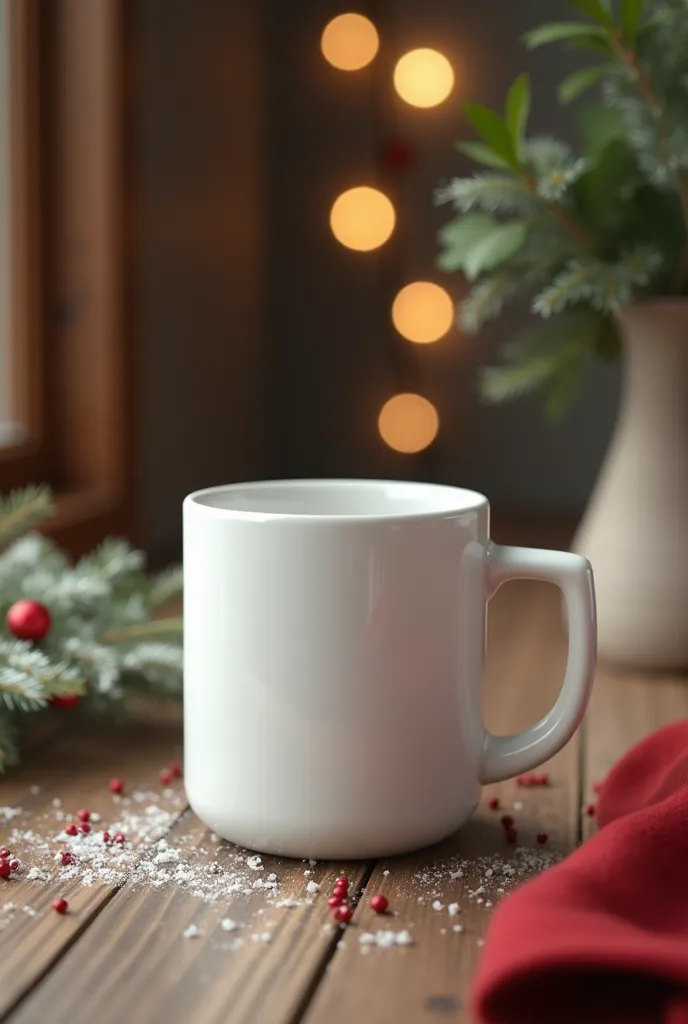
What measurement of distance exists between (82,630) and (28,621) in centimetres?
6

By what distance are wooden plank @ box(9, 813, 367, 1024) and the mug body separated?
0.03 meters

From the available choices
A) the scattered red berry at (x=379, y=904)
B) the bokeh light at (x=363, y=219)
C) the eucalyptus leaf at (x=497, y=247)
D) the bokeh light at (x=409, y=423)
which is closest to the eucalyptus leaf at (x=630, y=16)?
the eucalyptus leaf at (x=497, y=247)

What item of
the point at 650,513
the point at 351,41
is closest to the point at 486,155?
the point at 650,513

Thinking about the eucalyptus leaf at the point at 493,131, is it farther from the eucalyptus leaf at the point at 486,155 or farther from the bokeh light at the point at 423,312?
the bokeh light at the point at 423,312

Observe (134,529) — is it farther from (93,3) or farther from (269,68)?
(269,68)

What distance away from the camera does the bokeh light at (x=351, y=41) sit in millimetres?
1766

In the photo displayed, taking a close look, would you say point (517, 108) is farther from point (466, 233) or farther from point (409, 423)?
point (409, 423)

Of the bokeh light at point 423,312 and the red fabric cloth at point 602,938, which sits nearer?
the red fabric cloth at point 602,938

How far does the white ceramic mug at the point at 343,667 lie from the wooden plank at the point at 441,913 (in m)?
0.02

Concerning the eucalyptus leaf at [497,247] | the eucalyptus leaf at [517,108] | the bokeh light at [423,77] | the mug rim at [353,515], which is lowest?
the mug rim at [353,515]

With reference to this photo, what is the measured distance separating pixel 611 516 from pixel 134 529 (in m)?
0.55

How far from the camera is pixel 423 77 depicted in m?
1.56

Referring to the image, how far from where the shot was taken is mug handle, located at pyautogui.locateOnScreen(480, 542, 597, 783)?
1.78 feet

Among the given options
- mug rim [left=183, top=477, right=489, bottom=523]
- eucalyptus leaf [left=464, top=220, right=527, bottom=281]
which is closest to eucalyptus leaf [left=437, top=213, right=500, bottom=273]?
eucalyptus leaf [left=464, top=220, right=527, bottom=281]
